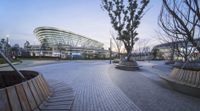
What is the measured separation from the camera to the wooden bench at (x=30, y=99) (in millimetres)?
3166

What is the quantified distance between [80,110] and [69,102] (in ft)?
1.77

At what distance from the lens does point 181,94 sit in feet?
23.5

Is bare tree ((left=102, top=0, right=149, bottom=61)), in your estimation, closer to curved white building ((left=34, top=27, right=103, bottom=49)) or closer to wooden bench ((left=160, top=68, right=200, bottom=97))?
wooden bench ((left=160, top=68, right=200, bottom=97))

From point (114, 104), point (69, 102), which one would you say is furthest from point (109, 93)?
point (69, 102)

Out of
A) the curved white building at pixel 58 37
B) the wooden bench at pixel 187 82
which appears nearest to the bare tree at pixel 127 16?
the wooden bench at pixel 187 82

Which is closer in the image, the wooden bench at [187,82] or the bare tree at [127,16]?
the wooden bench at [187,82]

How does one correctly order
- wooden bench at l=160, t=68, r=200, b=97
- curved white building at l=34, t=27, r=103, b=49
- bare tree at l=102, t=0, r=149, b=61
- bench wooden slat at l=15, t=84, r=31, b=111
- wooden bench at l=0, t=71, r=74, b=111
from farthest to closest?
curved white building at l=34, t=27, r=103, b=49
bare tree at l=102, t=0, r=149, b=61
wooden bench at l=160, t=68, r=200, b=97
bench wooden slat at l=15, t=84, r=31, b=111
wooden bench at l=0, t=71, r=74, b=111

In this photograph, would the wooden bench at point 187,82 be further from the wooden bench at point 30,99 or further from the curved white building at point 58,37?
the curved white building at point 58,37

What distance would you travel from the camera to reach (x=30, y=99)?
3.81m

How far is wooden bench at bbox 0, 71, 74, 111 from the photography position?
10.4 feet

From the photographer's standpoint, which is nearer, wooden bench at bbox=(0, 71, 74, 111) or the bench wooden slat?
wooden bench at bbox=(0, 71, 74, 111)

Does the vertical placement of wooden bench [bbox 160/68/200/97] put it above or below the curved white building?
below

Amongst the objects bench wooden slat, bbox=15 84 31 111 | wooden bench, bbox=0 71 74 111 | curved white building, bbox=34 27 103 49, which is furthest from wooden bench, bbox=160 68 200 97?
curved white building, bbox=34 27 103 49

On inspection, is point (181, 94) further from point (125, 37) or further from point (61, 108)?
point (125, 37)
